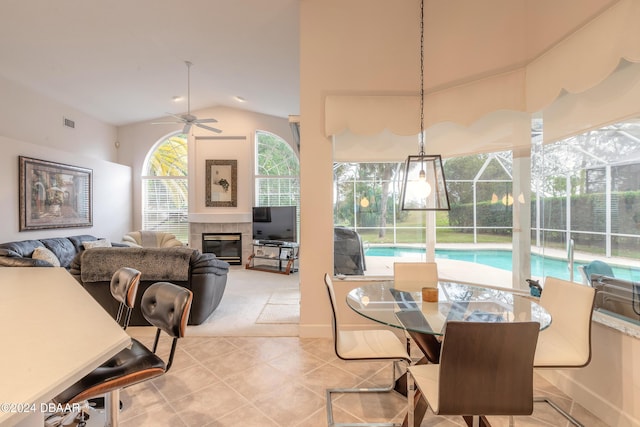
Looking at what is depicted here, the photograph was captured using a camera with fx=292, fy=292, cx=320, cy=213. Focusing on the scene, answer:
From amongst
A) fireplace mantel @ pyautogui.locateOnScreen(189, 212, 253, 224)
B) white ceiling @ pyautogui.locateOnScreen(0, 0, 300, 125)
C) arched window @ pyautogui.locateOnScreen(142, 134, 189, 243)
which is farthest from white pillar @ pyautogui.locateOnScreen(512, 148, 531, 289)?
arched window @ pyautogui.locateOnScreen(142, 134, 189, 243)

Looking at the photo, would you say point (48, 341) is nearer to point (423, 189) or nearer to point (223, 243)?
→ point (423, 189)

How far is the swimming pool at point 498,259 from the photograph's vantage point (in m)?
2.37

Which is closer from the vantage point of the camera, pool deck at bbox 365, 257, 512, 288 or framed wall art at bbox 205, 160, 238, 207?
pool deck at bbox 365, 257, 512, 288

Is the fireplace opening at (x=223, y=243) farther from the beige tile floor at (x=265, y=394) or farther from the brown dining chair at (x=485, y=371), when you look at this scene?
the brown dining chair at (x=485, y=371)

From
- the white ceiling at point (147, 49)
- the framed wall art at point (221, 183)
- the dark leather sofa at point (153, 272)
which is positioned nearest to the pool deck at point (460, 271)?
the dark leather sofa at point (153, 272)

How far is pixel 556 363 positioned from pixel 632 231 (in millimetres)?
1050

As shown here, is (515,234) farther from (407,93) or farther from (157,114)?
(157,114)

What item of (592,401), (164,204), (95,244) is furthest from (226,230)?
(592,401)

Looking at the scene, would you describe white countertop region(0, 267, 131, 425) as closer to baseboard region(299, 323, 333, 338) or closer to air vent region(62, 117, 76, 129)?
baseboard region(299, 323, 333, 338)

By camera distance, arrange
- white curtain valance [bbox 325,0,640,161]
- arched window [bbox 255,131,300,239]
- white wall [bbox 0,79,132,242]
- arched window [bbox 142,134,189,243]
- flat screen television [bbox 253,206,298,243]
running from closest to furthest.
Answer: white curtain valance [bbox 325,0,640,161], white wall [bbox 0,79,132,242], flat screen television [bbox 253,206,298,243], arched window [bbox 255,131,300,239], arched window [bbox 142,134,189,243]

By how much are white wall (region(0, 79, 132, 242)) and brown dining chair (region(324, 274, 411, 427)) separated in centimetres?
536

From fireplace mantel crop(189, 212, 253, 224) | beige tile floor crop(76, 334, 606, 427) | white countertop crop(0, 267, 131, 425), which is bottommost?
beige tile floor crop(76, 334, 606, 427)

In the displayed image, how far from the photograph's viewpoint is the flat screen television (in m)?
6.62

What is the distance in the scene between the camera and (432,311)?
5.72 feet
